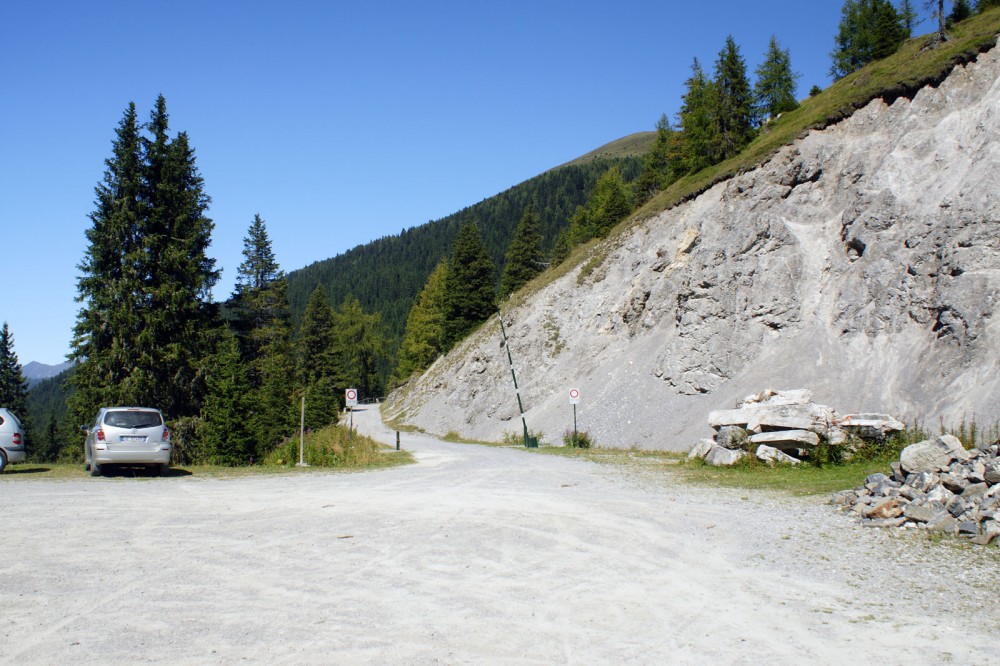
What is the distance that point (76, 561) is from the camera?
7.54 meters

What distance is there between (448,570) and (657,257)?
106 ft

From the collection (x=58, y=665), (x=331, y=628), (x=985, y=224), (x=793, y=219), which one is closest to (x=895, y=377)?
(x=985, y=224)

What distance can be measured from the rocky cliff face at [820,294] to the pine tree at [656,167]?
24.0 metres

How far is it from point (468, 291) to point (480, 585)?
5333 cm

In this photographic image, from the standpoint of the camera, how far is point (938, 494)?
32.0 ft

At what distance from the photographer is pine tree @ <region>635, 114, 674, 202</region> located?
211 ft

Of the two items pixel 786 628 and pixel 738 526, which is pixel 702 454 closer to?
pixel 738 526

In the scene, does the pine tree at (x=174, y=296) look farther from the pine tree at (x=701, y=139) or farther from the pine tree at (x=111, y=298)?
the pine tree at (x=701, y=139)

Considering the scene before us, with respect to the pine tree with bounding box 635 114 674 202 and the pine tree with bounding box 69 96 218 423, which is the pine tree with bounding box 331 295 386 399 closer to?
the pine tree with bounding box 635 114 674 202

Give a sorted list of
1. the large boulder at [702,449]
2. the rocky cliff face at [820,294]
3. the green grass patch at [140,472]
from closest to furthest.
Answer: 1. the green grass patch at [140,472]
2. the large boulder at [702,449]
3. the rocky cliff face at [820,294]

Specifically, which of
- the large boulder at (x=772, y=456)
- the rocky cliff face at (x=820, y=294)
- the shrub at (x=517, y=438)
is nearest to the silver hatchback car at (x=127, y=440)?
the large boulder at (x=772, y=456)

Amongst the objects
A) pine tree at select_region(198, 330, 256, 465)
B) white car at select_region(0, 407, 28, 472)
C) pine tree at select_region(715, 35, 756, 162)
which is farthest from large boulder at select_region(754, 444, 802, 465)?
pine tree at select_region(715, 35, 756, 162)

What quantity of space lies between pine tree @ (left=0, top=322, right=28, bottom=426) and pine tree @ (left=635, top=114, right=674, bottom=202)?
64.1 metres

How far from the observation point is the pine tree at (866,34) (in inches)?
1870
